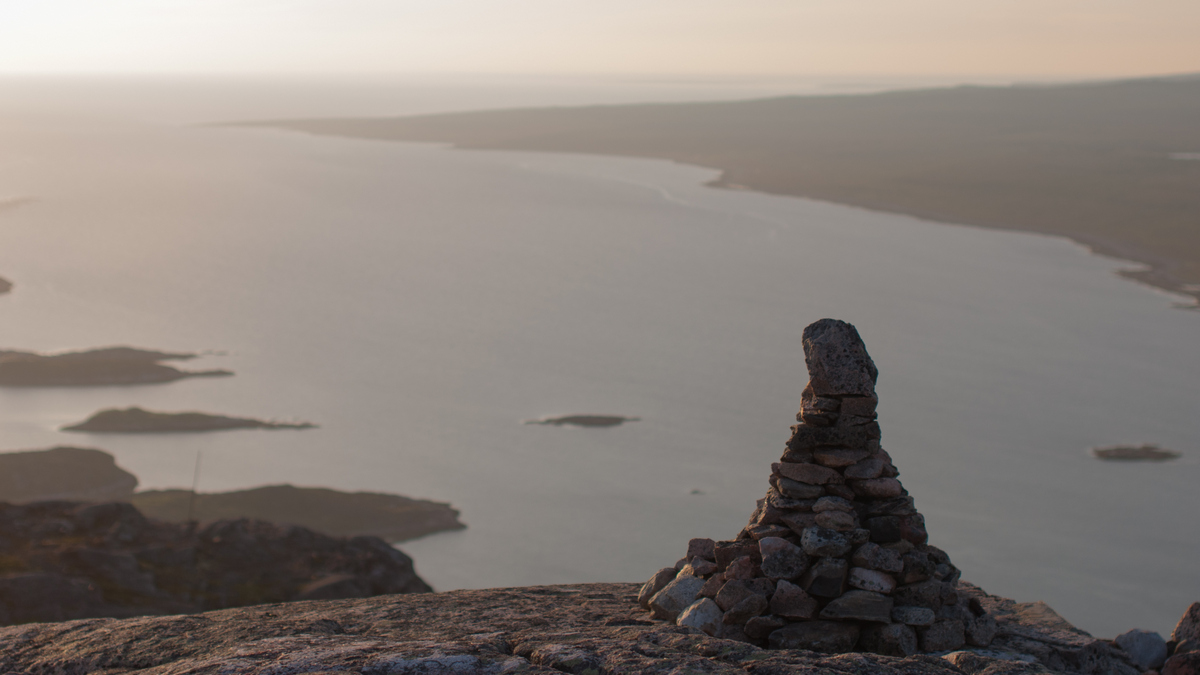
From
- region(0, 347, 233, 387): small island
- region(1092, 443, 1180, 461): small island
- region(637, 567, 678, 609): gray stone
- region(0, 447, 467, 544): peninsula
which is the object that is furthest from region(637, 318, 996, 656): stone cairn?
region(0, 347, 233, 387): small island

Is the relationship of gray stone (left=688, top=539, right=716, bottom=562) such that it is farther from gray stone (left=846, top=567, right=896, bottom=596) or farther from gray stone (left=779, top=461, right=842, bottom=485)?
gray stone (left=846, top=567, right=896, bottom=596)

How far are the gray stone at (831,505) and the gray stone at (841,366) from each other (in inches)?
A: 37.8

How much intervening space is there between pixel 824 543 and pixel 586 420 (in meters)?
61.0

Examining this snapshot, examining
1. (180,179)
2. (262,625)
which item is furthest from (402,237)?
(262,625)

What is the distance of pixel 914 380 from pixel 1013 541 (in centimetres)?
2533

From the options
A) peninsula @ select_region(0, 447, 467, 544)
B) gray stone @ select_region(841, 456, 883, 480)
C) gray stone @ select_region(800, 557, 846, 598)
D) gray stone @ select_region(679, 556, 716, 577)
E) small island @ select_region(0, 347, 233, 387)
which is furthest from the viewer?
small island @ select_region(0, 347, 233, 387)

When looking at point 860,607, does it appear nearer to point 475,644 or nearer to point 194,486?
point 475,644

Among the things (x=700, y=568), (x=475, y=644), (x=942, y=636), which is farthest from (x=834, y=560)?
(x=475, y=644)

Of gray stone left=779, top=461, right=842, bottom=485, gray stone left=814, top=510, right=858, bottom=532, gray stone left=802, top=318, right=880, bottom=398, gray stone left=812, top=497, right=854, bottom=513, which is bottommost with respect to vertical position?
gray stone left=814, top=510, right=858, bottom=532

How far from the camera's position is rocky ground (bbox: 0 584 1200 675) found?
6.99 metres

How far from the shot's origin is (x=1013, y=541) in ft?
176

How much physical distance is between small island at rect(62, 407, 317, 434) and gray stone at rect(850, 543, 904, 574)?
6555 centimetres

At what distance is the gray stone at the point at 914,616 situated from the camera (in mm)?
8773

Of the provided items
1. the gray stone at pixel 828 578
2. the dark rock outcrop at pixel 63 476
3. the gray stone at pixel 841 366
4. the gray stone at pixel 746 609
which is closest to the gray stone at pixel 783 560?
the gray stone at pixel 828 578
